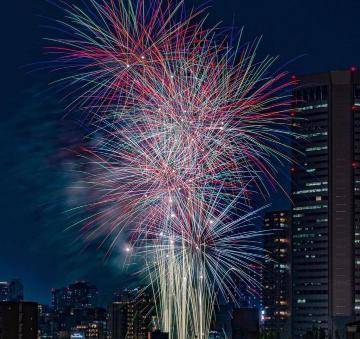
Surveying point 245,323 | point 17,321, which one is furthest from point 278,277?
point 17,321

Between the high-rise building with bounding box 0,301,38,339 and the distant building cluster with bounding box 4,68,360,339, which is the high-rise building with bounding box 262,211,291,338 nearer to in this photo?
the distant building cluster with bounding box 4,68,360,339

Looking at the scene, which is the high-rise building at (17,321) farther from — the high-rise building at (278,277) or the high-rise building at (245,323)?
the high-rise building at (278,277)

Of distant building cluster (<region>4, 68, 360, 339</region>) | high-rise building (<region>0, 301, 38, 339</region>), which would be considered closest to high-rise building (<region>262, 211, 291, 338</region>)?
distant building cluster (<region>4, 68, 360, 339</region>)

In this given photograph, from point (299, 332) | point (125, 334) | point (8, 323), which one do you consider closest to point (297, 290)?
point (299, 332)

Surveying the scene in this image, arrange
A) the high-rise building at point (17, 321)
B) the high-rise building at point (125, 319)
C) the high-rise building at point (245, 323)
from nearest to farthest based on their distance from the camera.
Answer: the high-rise building at point (245, 323)
the high-rise building at point (17, 321)
the high-rise building at point (125, 319)

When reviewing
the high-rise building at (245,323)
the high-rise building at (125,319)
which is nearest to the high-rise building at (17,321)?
the high-rise building at (245,323)

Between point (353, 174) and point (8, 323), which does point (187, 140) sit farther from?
point (353, 174)
